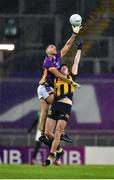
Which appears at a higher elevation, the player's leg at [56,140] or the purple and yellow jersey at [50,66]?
the purple and yellow jersey at [50,66]

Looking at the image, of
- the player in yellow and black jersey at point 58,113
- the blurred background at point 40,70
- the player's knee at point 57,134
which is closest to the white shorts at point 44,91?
the player in yellow and black jersey at point 58,113

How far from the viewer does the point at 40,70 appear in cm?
2181

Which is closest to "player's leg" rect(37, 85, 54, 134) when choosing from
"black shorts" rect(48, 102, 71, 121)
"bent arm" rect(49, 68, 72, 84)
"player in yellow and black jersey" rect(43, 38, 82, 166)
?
"player in yellow and black jersey" rect(43, 38, 82, 166)

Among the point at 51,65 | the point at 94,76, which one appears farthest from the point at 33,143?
the point at 51,65

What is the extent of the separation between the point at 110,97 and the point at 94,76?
0.74 metres

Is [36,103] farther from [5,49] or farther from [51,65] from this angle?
[51,65]

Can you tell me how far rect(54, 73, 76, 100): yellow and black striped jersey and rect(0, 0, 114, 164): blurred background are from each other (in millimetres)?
7956

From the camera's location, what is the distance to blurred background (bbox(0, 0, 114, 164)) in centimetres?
2147

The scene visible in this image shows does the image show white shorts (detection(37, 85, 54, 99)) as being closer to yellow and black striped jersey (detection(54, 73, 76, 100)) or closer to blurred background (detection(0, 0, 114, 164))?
yellow and black striped jersey (detection(54, 73, 76, 100))

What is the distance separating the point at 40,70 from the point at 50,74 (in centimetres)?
876

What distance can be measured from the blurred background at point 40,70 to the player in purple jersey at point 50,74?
7.57 m

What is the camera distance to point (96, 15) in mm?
23125

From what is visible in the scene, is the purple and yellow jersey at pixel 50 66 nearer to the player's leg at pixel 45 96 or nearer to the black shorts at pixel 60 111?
the player's leg at pixel 45 96

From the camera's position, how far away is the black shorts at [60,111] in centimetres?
1246
